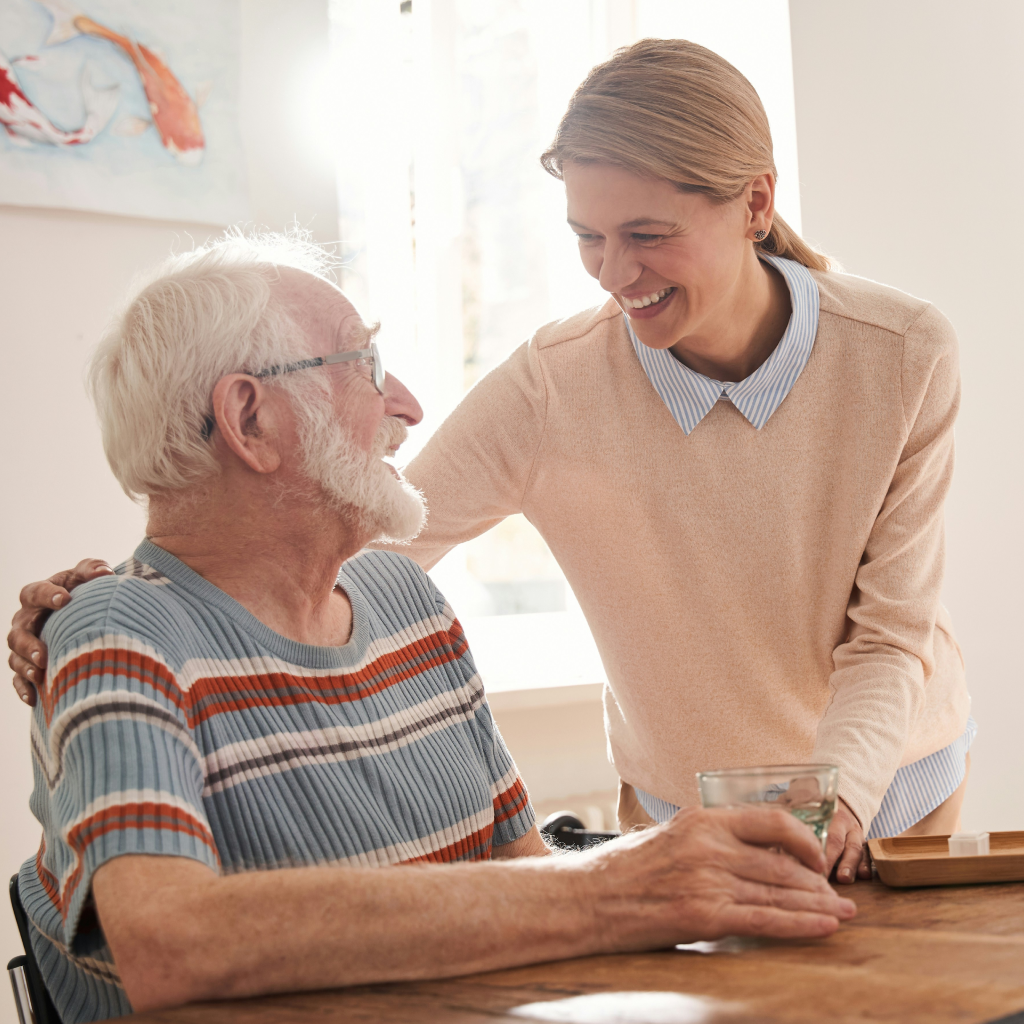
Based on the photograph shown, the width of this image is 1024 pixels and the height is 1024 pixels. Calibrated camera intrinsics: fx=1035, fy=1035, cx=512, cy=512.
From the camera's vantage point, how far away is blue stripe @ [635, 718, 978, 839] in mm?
1641

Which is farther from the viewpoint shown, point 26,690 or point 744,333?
point 744,333

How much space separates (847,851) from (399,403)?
766 mm

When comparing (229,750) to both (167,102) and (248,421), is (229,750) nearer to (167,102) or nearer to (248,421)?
(248,421)

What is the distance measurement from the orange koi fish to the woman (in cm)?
112

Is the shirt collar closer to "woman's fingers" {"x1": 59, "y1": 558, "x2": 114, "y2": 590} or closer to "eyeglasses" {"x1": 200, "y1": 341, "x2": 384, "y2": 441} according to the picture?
"eyeglasses" {"x1": 200, "y1": 341, "x2": 384, "y2": 441}

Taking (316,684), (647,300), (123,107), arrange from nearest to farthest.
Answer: (316,684), (647,300), (123,107)

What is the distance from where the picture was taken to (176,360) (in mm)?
1193

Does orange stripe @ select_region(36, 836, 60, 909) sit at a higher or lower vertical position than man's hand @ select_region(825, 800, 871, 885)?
higher

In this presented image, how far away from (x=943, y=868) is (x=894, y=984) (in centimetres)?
34

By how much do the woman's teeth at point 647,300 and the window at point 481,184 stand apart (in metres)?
1.29

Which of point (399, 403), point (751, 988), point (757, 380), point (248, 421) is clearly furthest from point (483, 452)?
point (751, 988)

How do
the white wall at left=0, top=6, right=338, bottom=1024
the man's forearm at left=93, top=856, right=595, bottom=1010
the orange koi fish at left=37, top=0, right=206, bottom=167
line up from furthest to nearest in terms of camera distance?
the orange koi fish at left=37, top=0, right=206, bottom=167 → the white wall at left=0, top=6, right=338, bottom=1024 → the man's forearm at left=93, top=856, right=595, bottom=1010

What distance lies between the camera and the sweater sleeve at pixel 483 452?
170 centimetres

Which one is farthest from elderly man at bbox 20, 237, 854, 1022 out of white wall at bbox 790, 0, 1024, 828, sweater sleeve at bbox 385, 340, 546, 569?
white wall at bbox 790, 0, 1024, 828
